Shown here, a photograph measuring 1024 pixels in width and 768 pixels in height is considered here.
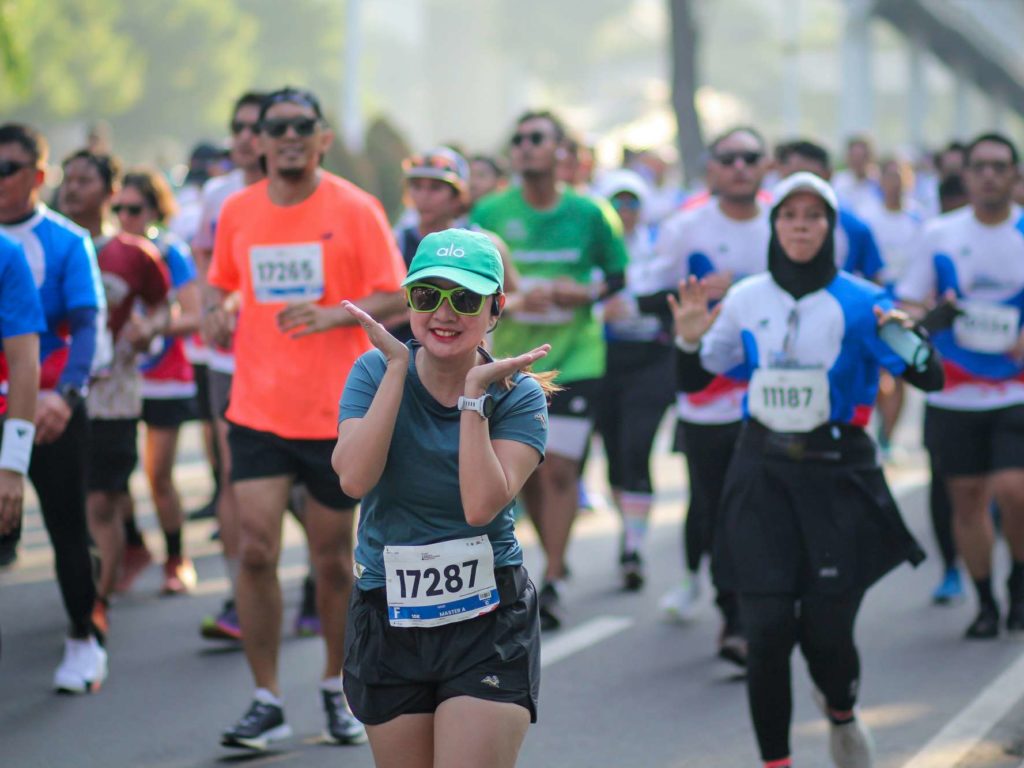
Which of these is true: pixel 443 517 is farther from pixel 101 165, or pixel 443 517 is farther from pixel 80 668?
pixel 101 165

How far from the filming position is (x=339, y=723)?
6535 millimetres

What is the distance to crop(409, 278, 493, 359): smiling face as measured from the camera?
4367 millimetres

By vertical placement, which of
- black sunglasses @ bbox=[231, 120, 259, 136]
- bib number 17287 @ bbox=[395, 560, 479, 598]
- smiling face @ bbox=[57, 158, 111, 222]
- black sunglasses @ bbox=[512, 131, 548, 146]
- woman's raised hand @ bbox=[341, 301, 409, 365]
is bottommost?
bib number 17287 @ bbox=[395, 560, 479, 598]

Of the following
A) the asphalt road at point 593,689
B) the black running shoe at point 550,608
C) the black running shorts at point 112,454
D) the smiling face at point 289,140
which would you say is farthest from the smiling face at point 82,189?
the black running shoe at point 550,608

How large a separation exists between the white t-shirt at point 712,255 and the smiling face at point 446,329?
13.0 ft

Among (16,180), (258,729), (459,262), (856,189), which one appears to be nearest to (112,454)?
(16,180)

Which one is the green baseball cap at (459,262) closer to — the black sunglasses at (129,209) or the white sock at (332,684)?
the white sock at (332,684)

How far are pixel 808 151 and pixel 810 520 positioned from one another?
147 inches

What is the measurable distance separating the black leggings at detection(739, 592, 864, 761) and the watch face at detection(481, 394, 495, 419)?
70.9 inches

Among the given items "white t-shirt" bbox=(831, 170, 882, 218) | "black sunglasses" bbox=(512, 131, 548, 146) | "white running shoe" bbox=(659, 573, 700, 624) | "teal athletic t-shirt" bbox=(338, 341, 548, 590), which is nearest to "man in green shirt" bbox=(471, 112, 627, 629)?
"black sunglasses" bbox=(512, 131, 548, 146)

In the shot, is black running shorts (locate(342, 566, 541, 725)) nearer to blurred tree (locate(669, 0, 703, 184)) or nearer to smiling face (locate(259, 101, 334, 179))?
→ smiling face (locate(259, 101, 334, 179))

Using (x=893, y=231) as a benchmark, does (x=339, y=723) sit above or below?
below

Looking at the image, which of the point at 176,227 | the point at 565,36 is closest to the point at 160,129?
the point at 565,36

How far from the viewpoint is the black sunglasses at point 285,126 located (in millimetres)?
6680
